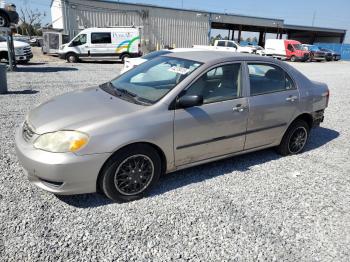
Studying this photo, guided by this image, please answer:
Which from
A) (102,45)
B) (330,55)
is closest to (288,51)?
(330,55)

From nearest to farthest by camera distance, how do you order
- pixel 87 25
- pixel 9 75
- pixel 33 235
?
pixel 33 235 → pixel 9 75 → pixel 87 25

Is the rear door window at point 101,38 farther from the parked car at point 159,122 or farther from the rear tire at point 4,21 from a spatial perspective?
the parked car at point 159,122

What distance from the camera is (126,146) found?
3145mm

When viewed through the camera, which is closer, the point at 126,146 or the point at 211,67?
the point at 126,146

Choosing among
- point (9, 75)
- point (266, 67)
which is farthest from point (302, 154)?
point (9, 75)

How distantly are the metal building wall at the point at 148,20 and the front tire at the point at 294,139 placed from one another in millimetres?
26847

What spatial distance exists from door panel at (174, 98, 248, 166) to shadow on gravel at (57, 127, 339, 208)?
1.04 feet

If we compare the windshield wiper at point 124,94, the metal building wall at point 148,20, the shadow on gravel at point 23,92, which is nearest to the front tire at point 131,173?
the windshield wiper at point 124,94

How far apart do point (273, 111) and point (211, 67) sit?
3.94 ft

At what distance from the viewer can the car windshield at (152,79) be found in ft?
11.7

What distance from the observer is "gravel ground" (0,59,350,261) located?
8.72 feet

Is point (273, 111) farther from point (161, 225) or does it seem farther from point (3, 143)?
point (3, 143)

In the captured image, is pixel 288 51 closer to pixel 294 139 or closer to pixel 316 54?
pixel 316 54

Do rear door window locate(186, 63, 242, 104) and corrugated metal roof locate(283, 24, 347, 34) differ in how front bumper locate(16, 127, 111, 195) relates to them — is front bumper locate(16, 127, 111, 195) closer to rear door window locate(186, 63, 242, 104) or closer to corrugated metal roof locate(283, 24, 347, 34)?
rear door window locate(186, 63, 242, 104)
